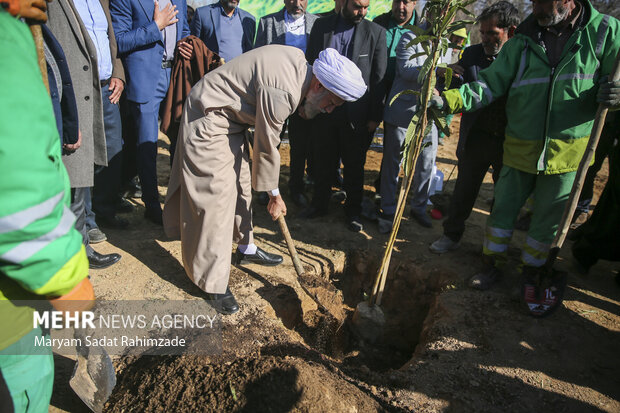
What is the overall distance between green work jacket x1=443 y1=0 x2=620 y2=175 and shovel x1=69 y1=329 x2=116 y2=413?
9.41ft

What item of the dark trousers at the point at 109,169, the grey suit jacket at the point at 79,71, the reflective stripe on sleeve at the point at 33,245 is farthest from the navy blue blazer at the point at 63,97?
the reflective stripe on sleeve at the point at 33,245

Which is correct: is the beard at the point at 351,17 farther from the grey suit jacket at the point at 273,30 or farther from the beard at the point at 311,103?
the beard at the point at 311,103

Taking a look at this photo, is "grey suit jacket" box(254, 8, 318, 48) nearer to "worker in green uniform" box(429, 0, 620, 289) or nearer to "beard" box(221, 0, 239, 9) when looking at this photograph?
"beard" box(221, 0, 239, 9)

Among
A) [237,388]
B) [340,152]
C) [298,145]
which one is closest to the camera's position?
[237,388]

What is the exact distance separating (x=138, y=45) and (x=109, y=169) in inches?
46.1

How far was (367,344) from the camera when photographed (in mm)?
3439

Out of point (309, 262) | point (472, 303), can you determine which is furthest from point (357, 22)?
point (472, 303)

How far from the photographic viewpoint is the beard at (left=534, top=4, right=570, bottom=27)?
2.86 meters

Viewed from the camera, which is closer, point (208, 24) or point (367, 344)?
point (367, 344)

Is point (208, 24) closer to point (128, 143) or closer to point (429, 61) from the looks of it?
point (128, 143)

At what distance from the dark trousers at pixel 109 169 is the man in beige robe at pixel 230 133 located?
3.44 feet

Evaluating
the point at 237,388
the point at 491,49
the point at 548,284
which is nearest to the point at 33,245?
the point at 237,388

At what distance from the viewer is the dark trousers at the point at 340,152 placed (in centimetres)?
427

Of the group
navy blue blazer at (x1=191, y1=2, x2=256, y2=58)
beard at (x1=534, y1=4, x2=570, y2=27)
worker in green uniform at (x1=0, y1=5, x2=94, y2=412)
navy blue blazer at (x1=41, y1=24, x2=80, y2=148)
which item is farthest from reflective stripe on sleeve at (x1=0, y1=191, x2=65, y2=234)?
navy blue blazer at (x1=191, y1=2, x2=256, y2=58)
